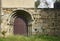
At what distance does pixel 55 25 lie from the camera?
24781 mm

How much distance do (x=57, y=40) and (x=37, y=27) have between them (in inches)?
165

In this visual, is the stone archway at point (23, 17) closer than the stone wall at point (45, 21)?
No

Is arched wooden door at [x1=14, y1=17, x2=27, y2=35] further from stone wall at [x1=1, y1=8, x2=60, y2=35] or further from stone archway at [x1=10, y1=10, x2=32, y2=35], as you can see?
stone wall at [x1=1, y1=8, x2=60, y2=35]

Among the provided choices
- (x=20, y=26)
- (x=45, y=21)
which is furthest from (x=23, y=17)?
(x=45, y=21)

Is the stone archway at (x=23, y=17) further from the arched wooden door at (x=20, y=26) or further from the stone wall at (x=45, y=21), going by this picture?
the stone wall at (x=45, y=21)

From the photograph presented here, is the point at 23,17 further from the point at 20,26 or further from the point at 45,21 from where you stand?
the point at 45,21

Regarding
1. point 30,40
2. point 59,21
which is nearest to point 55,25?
point 59,21

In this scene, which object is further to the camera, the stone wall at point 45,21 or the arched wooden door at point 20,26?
the arched wooden door at point 20,26

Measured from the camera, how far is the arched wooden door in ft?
81.4

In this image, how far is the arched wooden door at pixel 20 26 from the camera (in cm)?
2480

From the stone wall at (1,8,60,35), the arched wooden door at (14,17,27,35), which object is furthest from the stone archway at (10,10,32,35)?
the stone wall at (1,8,60,35)

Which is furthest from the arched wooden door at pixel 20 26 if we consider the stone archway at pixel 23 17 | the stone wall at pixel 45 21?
the stone wall at pixel 45 21

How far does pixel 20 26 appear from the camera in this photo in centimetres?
2491

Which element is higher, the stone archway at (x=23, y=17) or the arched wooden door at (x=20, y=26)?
the stone archway at (x=23, y=17)
